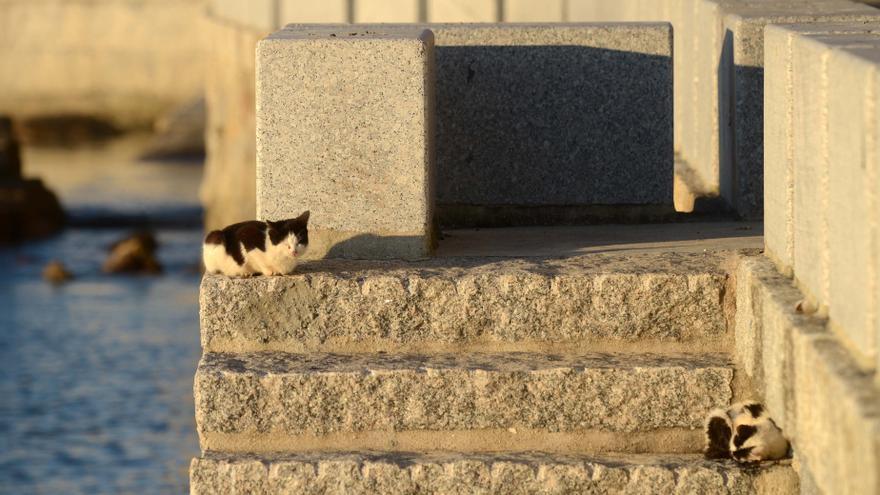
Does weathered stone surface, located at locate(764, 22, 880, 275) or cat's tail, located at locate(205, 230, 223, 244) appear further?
cat's tail, located at locate(205, 230, 223, 244)

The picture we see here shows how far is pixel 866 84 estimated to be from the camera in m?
4.46

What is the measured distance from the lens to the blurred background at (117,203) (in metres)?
16.1

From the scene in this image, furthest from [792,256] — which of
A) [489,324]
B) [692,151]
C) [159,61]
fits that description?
[159,61]

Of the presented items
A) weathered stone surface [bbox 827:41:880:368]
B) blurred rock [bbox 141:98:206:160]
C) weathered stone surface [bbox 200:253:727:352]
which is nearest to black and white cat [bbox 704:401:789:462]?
weathered stone surface [bbox 200:253:727:352]

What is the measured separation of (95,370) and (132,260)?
17.6 ft

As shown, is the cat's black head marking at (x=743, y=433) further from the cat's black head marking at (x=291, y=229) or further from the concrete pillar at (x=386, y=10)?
the concrete pillar at (x=386, y=10)

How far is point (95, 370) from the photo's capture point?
59.9ft

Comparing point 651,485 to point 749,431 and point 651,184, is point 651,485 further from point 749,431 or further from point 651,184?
point 651,184

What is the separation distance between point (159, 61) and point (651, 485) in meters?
32.3

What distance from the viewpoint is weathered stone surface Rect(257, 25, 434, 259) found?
21.7ft

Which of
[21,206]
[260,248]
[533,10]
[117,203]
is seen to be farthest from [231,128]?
[260,248]

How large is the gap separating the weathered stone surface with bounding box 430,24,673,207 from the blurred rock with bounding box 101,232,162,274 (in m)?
15.8

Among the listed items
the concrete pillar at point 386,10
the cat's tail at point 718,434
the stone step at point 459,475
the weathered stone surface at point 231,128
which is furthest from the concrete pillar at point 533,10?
the stone step at point 459,475

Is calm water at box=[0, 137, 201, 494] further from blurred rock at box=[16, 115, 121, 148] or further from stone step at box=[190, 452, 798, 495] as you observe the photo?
blurred rock at box=[16, 115, 121, 148]
